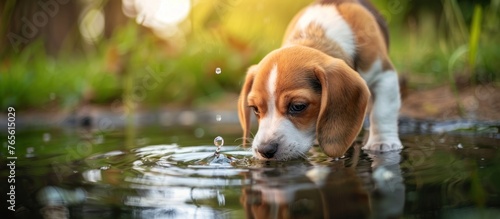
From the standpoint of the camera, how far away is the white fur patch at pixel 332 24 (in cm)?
475

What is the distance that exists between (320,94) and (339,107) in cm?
16

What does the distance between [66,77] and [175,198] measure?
632 cm

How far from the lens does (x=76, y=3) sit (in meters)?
13.2

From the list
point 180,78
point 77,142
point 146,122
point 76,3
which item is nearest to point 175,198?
point 77,142

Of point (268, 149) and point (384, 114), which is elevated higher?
point (384, 114)

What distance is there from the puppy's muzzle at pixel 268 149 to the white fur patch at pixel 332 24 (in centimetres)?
121

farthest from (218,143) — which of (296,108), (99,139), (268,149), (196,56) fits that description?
(196,56)

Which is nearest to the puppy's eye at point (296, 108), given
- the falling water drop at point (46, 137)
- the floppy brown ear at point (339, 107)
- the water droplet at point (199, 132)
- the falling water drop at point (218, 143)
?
the floppy brown ear at point (339, 107)

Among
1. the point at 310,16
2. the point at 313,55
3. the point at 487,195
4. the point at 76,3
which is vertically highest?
the point at 76,3

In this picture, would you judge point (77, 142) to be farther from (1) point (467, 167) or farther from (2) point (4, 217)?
(1) point (467, 167)

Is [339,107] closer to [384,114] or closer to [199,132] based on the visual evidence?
[384,114]

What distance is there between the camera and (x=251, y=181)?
336 cm

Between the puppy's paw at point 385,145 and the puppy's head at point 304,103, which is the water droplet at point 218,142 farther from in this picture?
the puppy's paw at point 385,145

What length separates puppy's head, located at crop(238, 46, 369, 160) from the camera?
12.9ft
